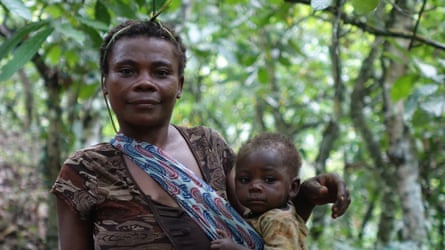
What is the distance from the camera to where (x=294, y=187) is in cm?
185

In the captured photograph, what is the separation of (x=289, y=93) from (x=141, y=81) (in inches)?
176

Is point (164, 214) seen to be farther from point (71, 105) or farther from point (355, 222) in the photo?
point (355, 222)

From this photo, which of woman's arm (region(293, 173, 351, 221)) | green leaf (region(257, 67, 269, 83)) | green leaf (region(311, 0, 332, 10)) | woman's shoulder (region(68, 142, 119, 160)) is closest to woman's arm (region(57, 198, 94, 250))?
woman's shoulder (region(68, 142, 119, 160))

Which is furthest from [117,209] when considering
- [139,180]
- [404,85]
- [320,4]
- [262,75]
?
[262,75]

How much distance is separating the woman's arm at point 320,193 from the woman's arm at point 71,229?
0.66 meters

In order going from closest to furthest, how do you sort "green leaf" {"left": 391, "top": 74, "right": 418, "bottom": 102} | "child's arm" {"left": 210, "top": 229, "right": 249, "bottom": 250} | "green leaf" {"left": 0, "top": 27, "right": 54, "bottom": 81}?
"child's arm" {"left": 210, "top": 229, "right": 249, "bottom": 250} → "green leaf" {"left": 0, "top": 27, "right": 54, "bottom": 81} → "green leaf" {"left": 391, "top": 74, "right": 418, "bottom": 102}

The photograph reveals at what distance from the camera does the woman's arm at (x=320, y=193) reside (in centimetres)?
178

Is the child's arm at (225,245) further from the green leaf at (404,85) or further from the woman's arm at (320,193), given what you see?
the green leaf at (404,85)

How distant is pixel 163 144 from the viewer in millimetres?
1766

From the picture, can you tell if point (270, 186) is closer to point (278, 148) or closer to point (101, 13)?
point (278, 148)

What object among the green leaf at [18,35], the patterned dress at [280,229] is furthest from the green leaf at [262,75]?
the patterned dress at [280,229]

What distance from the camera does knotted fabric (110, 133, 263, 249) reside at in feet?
5.29

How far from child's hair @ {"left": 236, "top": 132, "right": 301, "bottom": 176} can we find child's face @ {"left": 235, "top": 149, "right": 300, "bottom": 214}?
0.6 inches

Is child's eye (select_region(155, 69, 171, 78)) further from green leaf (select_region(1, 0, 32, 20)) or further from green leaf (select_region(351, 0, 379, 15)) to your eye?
green leaf (select_region(351, 0, 379, 15))
